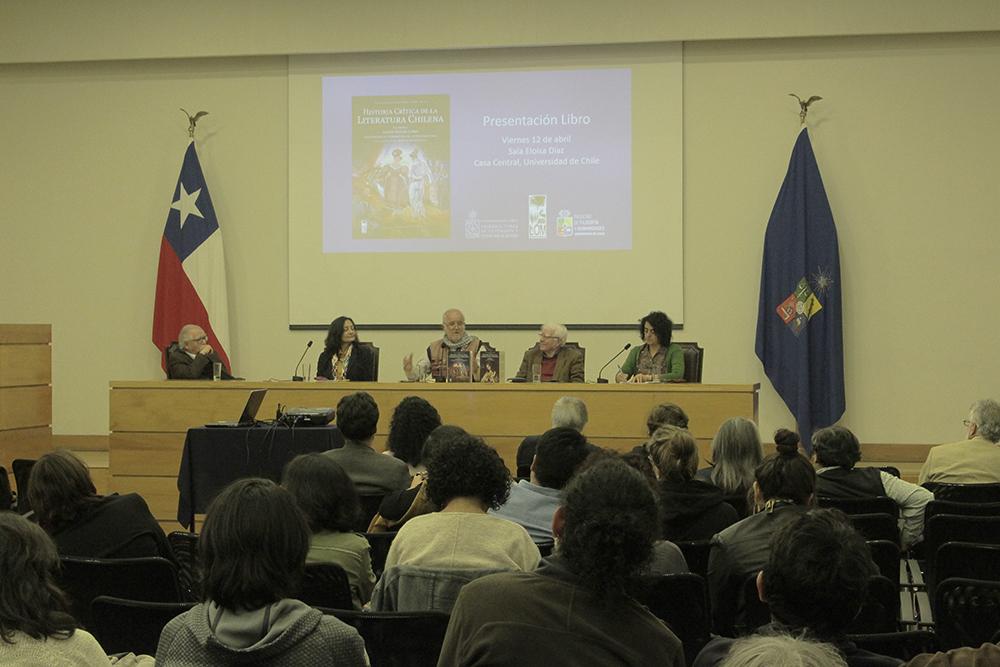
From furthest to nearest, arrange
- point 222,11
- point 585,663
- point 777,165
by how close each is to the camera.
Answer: point 222,11 < point 777,165 < point 585,663

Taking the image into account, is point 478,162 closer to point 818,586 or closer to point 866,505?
point 866,505

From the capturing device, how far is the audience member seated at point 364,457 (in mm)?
4668

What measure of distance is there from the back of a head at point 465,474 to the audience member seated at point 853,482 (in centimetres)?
198

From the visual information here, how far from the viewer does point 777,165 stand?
9.52 m

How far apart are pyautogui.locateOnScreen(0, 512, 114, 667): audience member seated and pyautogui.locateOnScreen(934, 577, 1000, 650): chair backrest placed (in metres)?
2.04

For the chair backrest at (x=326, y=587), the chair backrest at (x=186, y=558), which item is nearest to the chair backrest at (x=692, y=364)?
the chair backrest at (x=186, y=558)

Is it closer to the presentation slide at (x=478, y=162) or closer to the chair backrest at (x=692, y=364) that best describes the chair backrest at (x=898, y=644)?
the chair backrest at (x=692, y=364)

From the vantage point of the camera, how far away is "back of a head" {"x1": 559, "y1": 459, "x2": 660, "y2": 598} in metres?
1.89

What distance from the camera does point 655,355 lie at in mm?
7770

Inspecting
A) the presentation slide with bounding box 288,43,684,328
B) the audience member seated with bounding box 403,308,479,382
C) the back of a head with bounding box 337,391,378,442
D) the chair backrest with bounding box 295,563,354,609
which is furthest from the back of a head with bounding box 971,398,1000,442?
the presentation slide with bounding box 288,43,684,328

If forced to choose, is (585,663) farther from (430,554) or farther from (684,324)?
(684,324)

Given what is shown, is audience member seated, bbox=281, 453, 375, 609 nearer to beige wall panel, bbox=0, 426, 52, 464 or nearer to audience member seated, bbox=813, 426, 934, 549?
audience member seated, bbox=813, 426, 934, 549

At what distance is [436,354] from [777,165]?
11.3 ft

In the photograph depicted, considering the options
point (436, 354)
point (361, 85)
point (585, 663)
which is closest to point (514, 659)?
point (585, 663)
